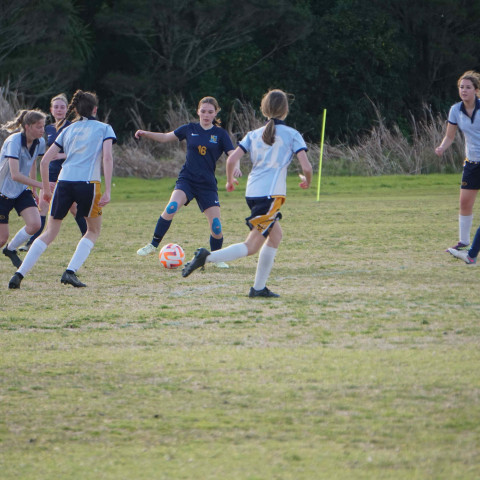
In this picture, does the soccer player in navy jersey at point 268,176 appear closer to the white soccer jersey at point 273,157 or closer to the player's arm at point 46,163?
the white soccer jersey at point 273,157

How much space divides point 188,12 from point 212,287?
30.9 meters

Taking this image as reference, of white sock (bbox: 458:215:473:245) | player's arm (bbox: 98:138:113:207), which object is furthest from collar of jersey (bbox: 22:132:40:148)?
white sock (bbox: 458:215:473:245)

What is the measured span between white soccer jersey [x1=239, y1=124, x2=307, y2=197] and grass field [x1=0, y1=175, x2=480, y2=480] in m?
0.94

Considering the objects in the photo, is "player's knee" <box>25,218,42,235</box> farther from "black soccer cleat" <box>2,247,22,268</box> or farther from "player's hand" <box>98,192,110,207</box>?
"player's hand" <box>98,192,110,207</box>

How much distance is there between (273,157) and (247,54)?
33.8 m

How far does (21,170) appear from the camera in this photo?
973cm

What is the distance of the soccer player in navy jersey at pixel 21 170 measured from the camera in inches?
370

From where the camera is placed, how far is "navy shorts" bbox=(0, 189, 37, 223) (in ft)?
32.4

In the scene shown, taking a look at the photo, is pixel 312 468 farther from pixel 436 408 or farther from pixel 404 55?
pixel 404 55

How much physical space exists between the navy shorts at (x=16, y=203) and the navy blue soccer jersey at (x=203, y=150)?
171 centimetres

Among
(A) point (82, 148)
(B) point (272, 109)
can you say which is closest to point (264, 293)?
(B) point (272, 109)

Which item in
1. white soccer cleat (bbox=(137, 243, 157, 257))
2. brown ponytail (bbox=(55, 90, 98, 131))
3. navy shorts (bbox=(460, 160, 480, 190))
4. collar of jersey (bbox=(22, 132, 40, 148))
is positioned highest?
brown ponytail (bbox=(55, 90, 98, 131))

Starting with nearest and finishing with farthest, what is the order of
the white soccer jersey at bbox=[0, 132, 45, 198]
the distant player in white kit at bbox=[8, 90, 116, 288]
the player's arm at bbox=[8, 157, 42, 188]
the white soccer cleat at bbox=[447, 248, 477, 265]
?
the distant player in white kit at bbox=[8, 90, 116, 288] → the player's arm at bbox=[8, 157, 42, 188] → the white soccer jersey at bbox=[0, 132, 45, 198] → the white soccer cleat at bbox=[447, 248, 477, 265]

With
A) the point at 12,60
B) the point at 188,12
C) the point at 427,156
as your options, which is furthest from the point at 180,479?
the point at 188,12
